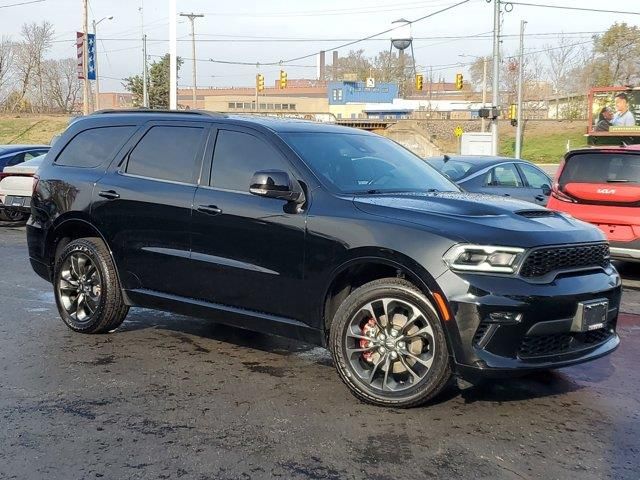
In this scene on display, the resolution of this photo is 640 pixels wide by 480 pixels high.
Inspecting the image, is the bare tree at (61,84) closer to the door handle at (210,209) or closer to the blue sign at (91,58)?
the blue sign at (91,58)

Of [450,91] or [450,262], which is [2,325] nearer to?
[450,262]

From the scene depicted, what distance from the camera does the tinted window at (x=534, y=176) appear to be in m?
11.9

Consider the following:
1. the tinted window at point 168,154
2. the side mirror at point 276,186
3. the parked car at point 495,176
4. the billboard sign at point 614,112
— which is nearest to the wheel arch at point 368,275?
the side mirror at point 276,186

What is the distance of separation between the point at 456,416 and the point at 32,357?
3259mm

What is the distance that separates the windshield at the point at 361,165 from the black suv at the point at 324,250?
2 cm

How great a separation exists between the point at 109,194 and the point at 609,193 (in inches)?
232

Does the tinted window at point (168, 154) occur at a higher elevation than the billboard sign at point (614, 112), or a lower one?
lower

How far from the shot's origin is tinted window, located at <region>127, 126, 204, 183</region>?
5.67m

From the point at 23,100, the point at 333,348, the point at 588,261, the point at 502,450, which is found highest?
the point at 23,100

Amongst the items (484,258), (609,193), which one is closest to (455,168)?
(609,193)

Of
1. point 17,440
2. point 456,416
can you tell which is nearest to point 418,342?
point 456,416

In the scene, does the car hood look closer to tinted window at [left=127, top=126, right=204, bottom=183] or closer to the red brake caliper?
the red brake caliper

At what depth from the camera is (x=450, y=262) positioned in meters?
4.27

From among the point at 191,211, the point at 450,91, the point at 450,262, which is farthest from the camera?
the point at 450,91
